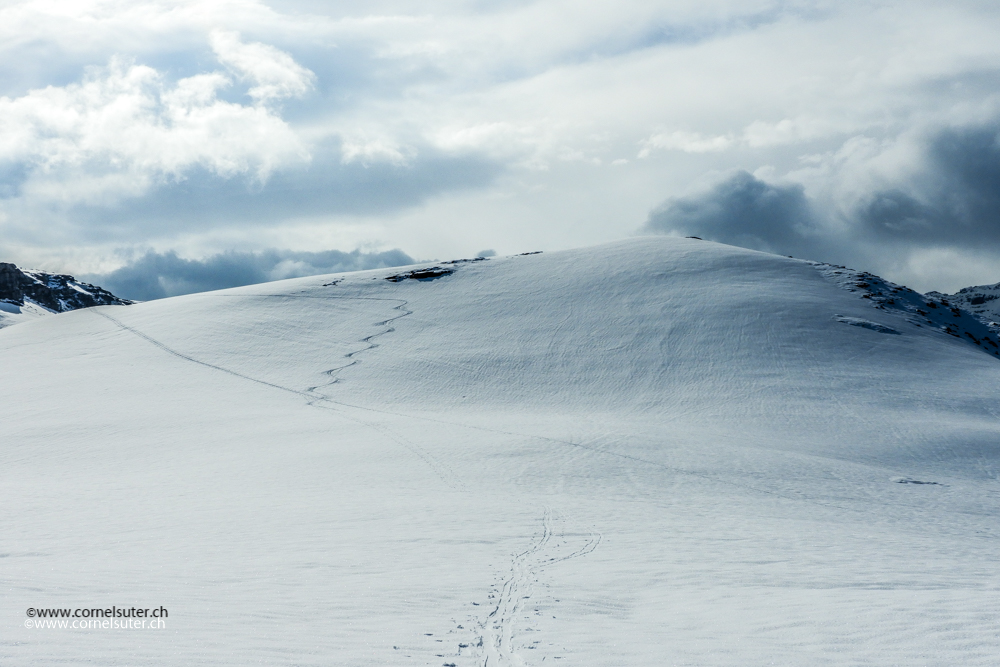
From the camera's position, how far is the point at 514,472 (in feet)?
65.0

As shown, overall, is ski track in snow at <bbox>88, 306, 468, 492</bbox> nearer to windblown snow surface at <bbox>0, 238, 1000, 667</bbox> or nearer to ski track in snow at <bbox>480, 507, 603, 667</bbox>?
windblown snow surface at <bbox>0, 238, 1000, 667</bbox>

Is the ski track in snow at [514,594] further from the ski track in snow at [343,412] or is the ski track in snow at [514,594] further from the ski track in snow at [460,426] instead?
the ski track in snow at [460,426]

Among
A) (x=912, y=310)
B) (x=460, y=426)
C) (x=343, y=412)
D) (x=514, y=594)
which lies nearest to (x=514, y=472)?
(x=460, y=426)

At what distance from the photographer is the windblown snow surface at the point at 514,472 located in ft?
28.8

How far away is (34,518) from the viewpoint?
47.9ft

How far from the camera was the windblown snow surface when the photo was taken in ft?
28.8

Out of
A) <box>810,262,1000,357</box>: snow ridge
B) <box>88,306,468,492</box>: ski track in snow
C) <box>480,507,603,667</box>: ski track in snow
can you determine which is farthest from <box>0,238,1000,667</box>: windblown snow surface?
<box>810,262,1000,357</box>: snow ridge

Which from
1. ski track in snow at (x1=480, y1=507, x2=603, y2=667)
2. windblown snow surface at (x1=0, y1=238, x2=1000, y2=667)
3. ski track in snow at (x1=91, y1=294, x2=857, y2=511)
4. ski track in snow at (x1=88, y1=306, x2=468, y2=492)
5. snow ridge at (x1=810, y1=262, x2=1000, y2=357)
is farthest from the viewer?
snow ridge at (x1=810, y1=262, x2=1000, y2=357)

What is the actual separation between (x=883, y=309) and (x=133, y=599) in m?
43.0

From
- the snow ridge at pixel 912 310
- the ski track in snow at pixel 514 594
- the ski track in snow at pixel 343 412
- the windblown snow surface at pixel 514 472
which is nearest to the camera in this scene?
the ski track in snow at pixel 514 594

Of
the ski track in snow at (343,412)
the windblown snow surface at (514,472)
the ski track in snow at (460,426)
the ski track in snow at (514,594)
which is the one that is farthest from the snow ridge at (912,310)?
the ski track in snow at (514,594)

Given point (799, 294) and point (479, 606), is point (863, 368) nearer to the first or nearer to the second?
point (799, 294)

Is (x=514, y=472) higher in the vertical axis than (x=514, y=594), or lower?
lower

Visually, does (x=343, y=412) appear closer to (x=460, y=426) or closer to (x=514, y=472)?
(x=460, y=426)
